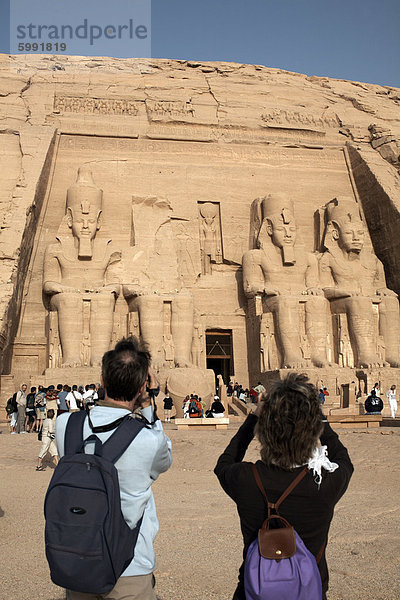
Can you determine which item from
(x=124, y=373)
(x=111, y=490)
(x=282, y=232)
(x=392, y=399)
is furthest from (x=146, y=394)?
(x=282, y=232)

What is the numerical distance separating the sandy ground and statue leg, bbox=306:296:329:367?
6.07 metres

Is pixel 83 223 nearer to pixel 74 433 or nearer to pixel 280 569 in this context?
pixel 74 433

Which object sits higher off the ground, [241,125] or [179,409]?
[241,125]

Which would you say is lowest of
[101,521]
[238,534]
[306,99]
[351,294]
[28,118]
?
[238,534]

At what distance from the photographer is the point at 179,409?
1076 cm

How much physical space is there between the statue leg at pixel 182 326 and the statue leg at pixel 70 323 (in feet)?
5.65

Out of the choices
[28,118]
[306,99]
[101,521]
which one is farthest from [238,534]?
[306,99]

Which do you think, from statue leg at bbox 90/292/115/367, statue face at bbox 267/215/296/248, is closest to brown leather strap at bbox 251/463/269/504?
statue leg at bbox 90/292/115/367

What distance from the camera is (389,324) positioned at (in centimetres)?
1277

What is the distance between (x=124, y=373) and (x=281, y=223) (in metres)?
11.9

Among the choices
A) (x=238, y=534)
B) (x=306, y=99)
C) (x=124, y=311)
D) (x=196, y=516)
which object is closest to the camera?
(x=238, y=534)

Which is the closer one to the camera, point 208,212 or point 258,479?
point 258,479

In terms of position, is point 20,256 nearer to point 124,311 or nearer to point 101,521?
point 124,311

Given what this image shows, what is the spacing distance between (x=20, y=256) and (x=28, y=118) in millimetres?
4481
